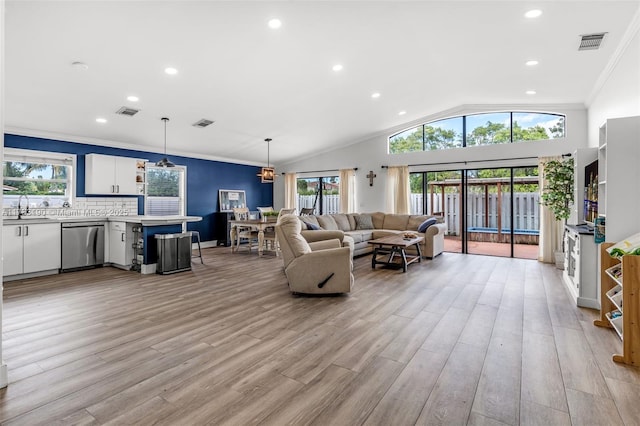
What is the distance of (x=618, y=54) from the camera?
407cm

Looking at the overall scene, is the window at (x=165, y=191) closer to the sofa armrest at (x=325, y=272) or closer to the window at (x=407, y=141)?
the sofa armrest at (x=325, y=272)

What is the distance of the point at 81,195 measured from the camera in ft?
21.0

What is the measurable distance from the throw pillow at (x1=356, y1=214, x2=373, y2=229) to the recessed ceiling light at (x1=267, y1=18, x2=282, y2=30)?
538 cm

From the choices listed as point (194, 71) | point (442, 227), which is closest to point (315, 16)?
point (194, 71)

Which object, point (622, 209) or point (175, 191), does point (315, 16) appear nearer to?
point (622, 209)

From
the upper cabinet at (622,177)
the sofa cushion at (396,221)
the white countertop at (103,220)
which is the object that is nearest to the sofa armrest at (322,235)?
the white countertop at (103,220)

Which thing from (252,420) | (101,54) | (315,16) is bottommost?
(252,420)

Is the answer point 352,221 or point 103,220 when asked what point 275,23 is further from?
point 352,221

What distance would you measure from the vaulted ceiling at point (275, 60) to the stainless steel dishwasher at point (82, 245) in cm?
182

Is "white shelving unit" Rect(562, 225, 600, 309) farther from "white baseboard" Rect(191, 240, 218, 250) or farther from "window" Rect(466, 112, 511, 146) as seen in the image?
"white baseboard" Rect(191, 240, 218, 250)

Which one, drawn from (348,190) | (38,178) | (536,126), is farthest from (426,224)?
(38,178)

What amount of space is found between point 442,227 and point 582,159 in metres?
3.13

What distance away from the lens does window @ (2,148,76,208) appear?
223 inches

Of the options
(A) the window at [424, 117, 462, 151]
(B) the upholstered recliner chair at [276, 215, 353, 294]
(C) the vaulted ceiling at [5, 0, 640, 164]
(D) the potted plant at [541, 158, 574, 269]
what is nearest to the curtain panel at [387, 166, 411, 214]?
(A) the window at [424, 117, 462, 151]
